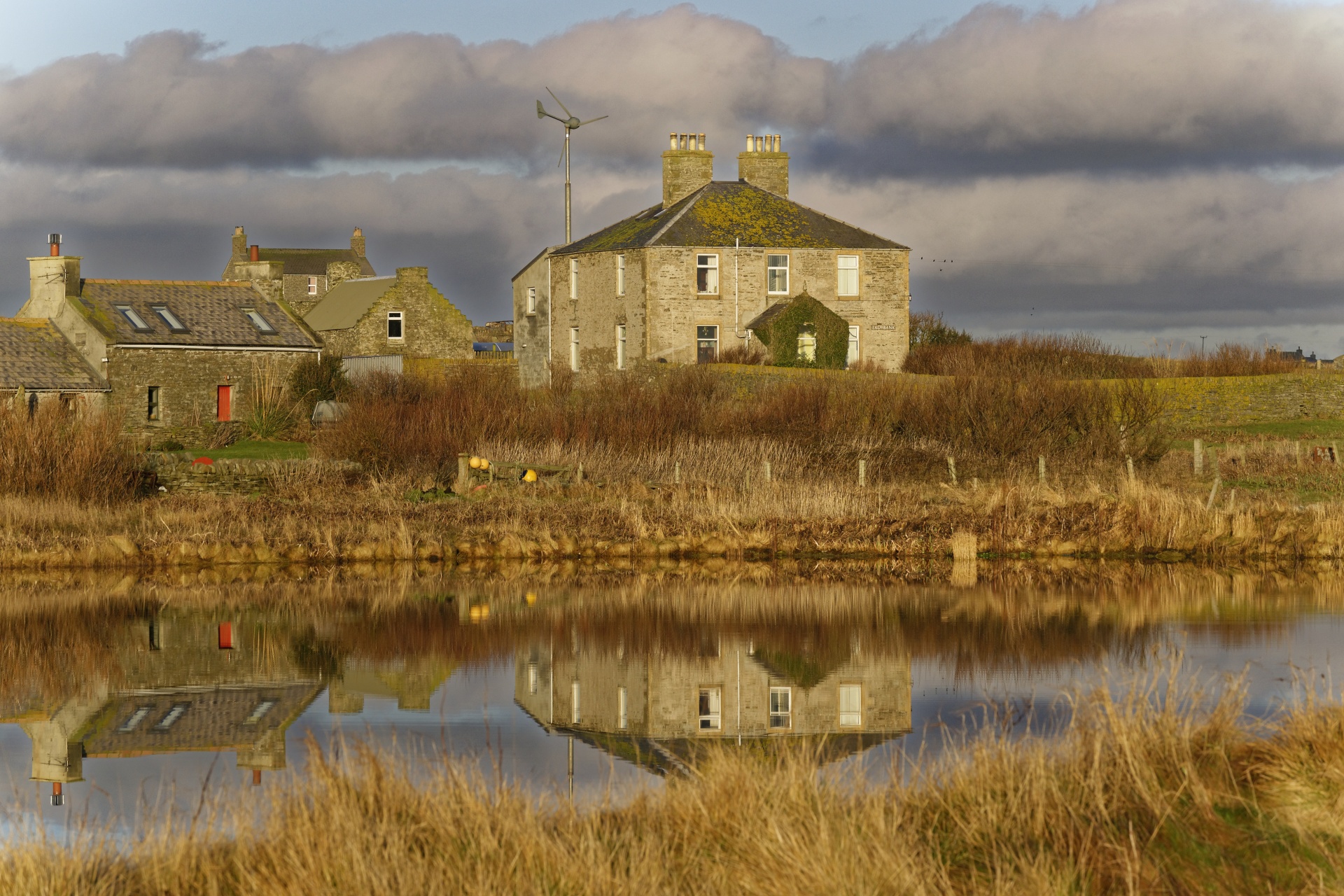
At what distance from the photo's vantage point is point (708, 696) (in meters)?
13.4

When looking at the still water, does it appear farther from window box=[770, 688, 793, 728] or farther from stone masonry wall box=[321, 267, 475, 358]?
stone masonry wall box=[321, 267, 475, 358]

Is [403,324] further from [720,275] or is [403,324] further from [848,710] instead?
[848,710]

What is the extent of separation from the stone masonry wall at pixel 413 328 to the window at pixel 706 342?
753 inches

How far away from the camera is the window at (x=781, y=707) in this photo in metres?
12.2

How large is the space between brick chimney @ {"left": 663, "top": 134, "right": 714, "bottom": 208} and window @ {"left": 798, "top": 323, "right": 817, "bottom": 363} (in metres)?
7.32

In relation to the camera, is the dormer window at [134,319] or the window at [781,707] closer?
the window at [781,707]

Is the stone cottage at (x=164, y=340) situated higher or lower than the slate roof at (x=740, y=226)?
lower

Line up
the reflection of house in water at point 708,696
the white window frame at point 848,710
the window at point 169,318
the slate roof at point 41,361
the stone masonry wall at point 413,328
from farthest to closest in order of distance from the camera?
the stone masonry wall at point 413,328, the window at point 169,318, the slate roof at point 41,361, the white window frame at point 848,710, the reflection of house in water at point 708,696

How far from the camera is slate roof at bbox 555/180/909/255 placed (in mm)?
44375

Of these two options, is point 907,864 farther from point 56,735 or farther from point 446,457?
point 446,457

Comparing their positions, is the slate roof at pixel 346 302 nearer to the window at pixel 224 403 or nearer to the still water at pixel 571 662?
the window at pixel 224 403

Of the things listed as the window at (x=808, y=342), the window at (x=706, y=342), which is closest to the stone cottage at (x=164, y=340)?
the window at (x=706, y=342)

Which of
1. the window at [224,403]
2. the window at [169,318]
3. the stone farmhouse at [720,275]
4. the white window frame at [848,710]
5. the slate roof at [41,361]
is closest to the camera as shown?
the white window frame at [848,710]

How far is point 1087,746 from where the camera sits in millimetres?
8141
